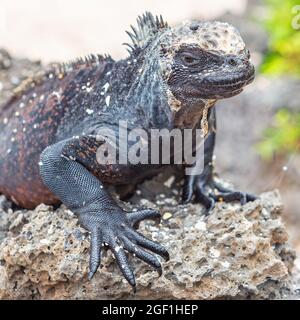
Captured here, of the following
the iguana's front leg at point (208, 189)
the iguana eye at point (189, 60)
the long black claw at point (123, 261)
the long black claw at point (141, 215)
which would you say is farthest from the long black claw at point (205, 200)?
the iguana eye at point (189, 60)

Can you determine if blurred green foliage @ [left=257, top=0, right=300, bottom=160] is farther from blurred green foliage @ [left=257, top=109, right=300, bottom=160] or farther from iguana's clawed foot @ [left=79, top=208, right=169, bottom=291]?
iguana's clawed foot @ [left=79, top=208, right=169, bottom=291]

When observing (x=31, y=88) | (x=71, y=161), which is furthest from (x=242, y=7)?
(x=71, y=161)

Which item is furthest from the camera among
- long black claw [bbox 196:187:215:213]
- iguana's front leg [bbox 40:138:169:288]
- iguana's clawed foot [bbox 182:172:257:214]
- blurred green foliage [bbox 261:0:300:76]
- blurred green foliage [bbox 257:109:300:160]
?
A: blurred green foliage [bbox 261:0:300:76]

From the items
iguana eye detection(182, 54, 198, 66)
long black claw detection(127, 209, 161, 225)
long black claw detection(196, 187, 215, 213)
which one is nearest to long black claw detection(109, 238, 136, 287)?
long black claw detection(127, 209, 161, 225)

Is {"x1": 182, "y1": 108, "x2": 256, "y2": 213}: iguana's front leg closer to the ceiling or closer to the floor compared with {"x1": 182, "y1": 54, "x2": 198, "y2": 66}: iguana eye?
closer to the floor

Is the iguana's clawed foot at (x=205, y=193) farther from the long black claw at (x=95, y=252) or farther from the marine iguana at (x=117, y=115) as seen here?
the long black claw at (x=95, y=252)

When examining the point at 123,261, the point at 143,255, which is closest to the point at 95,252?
the point at 123,261
